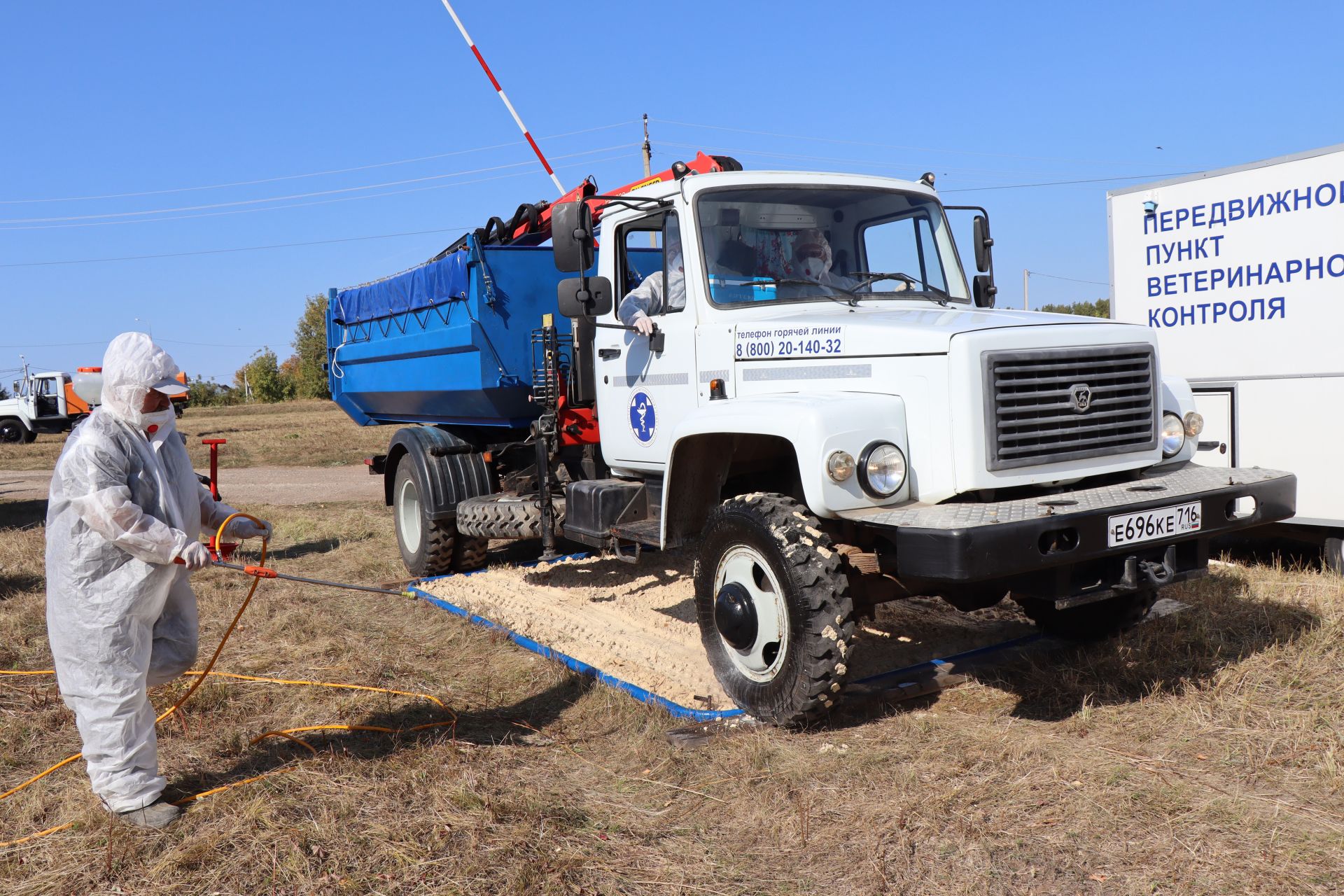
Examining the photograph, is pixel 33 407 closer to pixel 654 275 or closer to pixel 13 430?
pixel 13 430

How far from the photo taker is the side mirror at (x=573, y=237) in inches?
210

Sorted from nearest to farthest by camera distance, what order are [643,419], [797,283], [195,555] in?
[195,555]
[797,283]
[643,419]

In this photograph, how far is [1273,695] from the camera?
15.1 ft

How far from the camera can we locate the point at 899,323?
4.52m

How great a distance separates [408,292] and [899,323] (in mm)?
4893

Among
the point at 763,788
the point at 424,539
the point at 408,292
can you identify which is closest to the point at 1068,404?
the point at 763,788

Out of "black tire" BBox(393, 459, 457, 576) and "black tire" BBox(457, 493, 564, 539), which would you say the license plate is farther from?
"black tire" BBox(393, 459, 457, 576)

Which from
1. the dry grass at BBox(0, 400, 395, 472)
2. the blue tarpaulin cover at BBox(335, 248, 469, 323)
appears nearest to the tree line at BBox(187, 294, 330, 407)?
the dry grass at BBox(0, 400, 395, 472)

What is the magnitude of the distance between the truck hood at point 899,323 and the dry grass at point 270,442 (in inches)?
485

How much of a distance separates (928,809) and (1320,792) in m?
1.45

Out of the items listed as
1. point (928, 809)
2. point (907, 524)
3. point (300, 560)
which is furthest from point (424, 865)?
point (300, 560)

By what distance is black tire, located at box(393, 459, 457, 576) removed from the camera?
803cm

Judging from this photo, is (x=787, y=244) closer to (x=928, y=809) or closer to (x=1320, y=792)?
(x=928, y=809)

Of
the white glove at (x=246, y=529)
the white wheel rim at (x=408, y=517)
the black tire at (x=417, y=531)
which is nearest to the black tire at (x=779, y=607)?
the white glove at (x=246, y=529)
